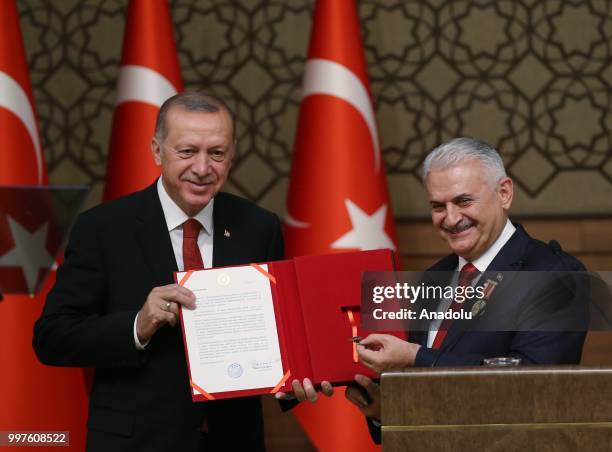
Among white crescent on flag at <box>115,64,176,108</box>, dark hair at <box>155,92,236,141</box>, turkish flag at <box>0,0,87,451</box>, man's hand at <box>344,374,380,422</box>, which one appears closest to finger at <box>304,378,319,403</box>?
man's hand at <box>344,374,380,422</box>

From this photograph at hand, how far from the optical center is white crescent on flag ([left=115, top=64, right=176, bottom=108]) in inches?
126

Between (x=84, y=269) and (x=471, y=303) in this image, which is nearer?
(x=471, y=303)

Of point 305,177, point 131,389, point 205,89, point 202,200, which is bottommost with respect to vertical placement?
point 131,389

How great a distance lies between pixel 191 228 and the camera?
82.5 inches

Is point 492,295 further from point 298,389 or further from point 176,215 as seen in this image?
point 176,215

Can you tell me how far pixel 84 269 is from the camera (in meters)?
2.02

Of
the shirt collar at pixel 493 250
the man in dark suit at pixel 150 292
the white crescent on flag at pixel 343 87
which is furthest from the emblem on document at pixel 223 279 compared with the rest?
the white crescent on flag at pixel 343 87

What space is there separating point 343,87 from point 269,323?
5.17 ft

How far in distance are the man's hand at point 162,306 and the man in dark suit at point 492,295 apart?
0.39m

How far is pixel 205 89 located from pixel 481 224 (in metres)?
1.98

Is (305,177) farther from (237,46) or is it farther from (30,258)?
(30,258)

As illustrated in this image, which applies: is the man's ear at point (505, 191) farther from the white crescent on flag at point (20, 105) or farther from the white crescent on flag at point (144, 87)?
the white crescent on flag at point (20, 105)

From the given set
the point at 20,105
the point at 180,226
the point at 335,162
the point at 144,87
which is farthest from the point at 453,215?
the point at 20,105

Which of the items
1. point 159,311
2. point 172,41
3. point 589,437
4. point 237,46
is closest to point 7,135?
point 172,41
